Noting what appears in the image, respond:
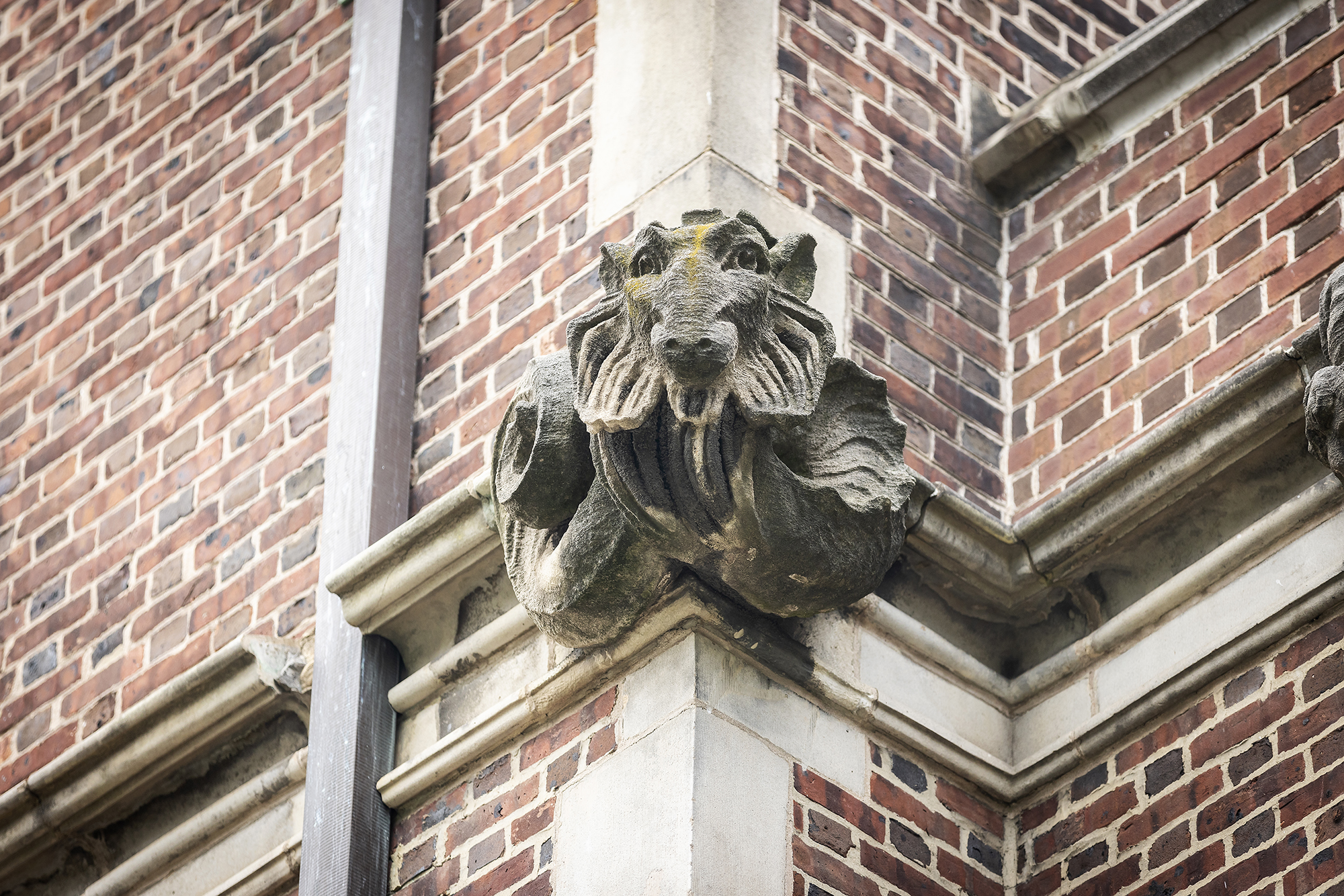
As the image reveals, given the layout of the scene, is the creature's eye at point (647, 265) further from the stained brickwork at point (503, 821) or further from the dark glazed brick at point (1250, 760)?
the dark glazed brick at point (1250, 760)

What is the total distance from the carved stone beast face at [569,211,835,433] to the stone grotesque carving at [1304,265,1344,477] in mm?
866

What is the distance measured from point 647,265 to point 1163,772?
1.39 m

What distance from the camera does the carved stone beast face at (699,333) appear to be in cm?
408

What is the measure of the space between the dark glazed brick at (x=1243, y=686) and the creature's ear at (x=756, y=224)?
120cm

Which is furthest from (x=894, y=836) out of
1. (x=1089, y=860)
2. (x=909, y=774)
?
(x=1089, y=860)

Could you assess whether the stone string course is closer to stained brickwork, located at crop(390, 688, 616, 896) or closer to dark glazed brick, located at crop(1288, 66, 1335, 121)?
stained brickwork, located at crop(390, 688, 616, 896)

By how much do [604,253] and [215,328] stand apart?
7.00 feet

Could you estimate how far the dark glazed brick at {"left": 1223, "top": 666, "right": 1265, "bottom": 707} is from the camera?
14.9 feet

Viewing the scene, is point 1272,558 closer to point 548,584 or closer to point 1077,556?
point 1077,556

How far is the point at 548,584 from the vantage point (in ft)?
14.7

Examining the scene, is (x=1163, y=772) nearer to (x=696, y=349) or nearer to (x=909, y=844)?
(x=909, y=844)

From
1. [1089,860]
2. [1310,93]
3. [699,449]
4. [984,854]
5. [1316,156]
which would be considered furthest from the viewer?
[1310,93]

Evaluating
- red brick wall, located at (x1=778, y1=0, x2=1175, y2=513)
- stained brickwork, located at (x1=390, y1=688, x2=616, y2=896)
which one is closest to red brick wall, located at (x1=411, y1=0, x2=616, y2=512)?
red brick wall, located at (x1=778, y1=0, x2=1175, y2=513)

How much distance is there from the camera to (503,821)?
4602 mm
